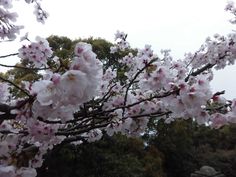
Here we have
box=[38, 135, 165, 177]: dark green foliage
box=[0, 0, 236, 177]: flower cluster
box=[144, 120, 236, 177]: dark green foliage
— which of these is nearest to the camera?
box=[0, 0, 236, 177]: flower cluster

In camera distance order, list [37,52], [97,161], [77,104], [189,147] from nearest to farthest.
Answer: [77,104] → [37,52] → [97,161] → [189,147]

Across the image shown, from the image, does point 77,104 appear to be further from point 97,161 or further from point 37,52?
point 97,161

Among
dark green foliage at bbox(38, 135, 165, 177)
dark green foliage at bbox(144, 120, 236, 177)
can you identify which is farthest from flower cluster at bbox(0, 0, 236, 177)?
dark green foliage at bbox(144, 120, 236, 177)

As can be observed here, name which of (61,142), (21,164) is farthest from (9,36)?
(21,164)

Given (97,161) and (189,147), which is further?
(189,147)

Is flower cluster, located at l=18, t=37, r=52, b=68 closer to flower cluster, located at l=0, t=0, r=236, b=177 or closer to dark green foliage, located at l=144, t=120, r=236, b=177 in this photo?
flower cluster, located at l=0, t=0, r=236, b=177

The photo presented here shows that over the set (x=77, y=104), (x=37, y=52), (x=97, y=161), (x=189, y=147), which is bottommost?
(x=77, y=104)

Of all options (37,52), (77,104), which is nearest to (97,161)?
(37,52)

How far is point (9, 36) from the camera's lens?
3.02m

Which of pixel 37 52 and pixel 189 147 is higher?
pixel 189 147

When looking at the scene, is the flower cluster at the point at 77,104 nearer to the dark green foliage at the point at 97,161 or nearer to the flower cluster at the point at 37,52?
the flower cluster at the point at 37,52

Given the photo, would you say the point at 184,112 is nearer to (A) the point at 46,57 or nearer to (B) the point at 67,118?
(B) the point at 67,118

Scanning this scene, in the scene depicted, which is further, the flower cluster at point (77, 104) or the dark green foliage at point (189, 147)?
the dark green foliage at point (189, 147)

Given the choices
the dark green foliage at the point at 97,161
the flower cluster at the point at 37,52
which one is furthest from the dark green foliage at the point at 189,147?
the flower cluster at the point at 37,52
